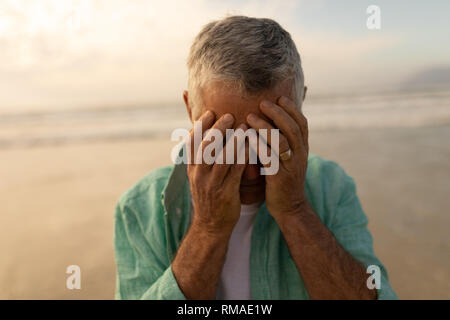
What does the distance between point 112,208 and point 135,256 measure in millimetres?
3574

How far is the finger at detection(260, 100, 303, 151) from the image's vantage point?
1456mm

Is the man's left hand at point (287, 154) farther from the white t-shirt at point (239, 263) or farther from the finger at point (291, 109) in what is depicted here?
the white t-shirt at point (239, 263)

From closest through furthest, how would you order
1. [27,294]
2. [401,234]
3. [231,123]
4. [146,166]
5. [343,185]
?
[231,123]
[343,185]
[27,294]
[401,234]
[146,166]

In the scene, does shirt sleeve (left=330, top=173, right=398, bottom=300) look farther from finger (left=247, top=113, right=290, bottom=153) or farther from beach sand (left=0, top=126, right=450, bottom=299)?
beach sand (left=0, top=126, right=450, bottom=299)

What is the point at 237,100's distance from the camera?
4.89ft

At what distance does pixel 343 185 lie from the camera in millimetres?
1947

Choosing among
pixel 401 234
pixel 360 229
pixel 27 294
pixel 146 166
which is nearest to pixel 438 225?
pixel 401 234

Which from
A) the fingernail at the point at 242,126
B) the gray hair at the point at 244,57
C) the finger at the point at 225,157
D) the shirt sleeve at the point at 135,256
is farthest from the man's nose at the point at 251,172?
the shirt sleeve at the point at 135,256

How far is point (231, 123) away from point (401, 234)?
11.1 feet

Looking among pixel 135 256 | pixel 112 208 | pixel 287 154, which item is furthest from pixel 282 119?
pixel 112 208

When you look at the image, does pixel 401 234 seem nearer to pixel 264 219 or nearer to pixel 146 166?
pixel 264 219

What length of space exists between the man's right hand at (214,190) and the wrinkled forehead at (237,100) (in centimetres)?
6

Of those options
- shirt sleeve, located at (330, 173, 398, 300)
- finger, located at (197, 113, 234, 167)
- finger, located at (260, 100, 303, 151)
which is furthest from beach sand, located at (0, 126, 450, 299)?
finger, located at (197, 113, 234, 167)

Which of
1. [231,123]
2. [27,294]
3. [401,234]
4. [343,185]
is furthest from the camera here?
[401,234]
